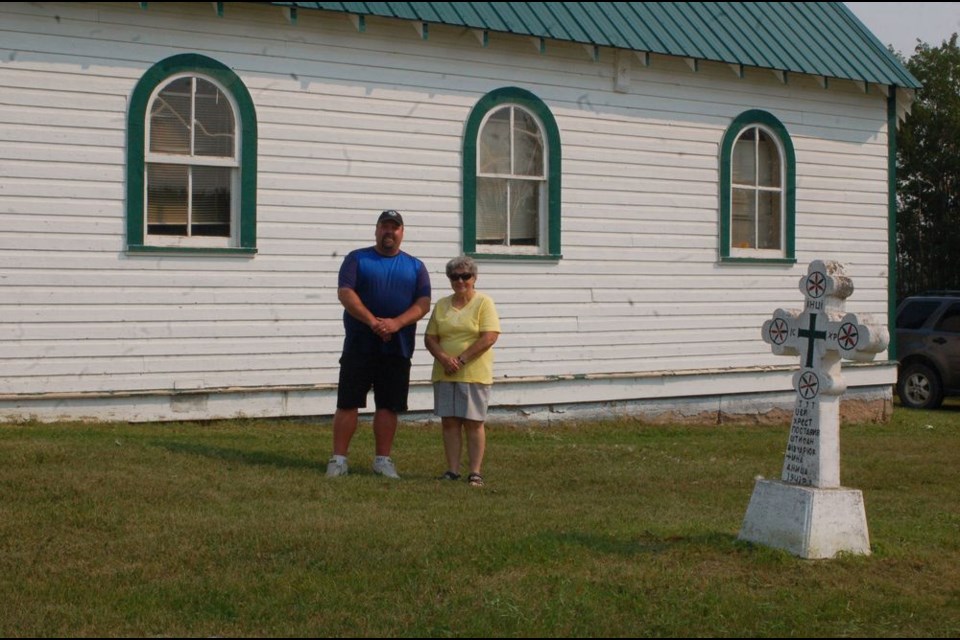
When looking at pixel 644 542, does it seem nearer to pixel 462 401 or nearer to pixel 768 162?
pixel 462 401

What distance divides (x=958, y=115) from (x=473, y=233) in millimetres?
23371

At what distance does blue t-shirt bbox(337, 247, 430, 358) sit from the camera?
9.62 m

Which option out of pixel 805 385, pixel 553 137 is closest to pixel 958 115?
pixel 553 137

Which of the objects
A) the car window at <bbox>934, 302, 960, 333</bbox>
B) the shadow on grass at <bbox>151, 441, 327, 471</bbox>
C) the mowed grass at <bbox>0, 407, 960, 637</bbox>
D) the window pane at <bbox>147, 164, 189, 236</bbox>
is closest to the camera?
the mowed grass at <bbox>0, 407, 960, 637</bbox>

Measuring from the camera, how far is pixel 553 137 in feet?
45.6

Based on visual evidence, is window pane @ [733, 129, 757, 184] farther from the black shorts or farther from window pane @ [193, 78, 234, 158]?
the black shorts

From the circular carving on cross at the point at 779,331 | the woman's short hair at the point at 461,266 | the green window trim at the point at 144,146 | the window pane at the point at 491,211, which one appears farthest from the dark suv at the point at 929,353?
the circular carving on cross at the point at 779,331

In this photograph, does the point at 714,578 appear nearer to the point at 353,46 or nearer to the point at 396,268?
the point at 396,268

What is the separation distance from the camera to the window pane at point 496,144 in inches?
534

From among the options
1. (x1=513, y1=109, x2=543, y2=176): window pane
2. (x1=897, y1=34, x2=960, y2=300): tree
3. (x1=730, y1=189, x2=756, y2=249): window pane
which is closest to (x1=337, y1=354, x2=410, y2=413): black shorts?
(x1=513, y1=109, x2=543, y2=176): window pane

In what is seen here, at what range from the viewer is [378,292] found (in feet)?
31.6

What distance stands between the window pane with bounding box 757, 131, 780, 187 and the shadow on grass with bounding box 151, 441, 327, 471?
7685 millimetres

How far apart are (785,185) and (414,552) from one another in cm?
1009

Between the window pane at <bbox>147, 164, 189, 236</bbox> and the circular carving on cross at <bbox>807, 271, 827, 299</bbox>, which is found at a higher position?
the window pane at <bbox>147, 164, 189, 236</bbox>
